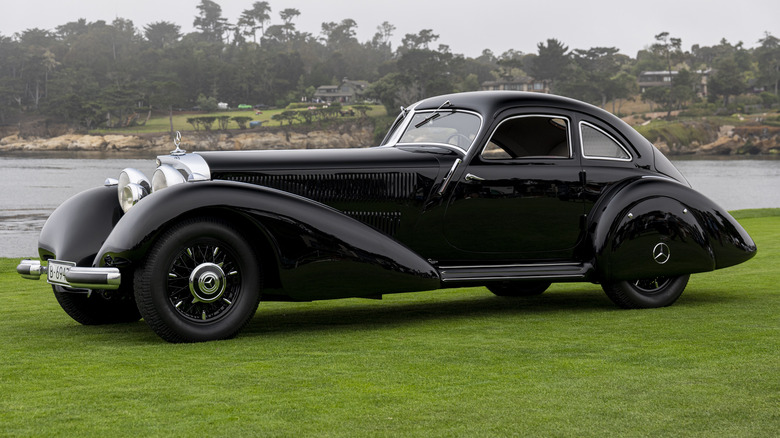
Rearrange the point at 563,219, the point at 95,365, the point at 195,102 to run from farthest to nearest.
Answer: the point at 195,102
the point at 563,219
the point at 95,365

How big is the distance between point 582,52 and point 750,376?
166 meters

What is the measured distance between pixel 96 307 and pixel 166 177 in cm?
142

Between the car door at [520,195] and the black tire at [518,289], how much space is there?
1320 millimetres

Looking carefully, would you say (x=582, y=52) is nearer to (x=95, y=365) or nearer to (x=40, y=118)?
(x=40, y=118)

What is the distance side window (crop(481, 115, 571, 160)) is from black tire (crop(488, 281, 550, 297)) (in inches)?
63.7

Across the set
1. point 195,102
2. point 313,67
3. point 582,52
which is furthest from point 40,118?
point 582,52

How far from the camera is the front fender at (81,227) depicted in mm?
6699

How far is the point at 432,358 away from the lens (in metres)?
5.27

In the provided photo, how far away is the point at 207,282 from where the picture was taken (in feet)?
19.5

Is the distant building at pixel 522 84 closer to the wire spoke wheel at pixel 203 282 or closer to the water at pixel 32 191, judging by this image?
the water at pixel 32 191

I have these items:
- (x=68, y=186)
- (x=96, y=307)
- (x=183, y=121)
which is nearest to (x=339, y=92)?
(x=183, y=121)

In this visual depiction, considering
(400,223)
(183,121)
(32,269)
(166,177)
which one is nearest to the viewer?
(166,177)

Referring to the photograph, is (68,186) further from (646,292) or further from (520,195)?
(646,292)

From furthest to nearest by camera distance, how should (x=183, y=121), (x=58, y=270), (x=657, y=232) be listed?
(x=183, y=121) < (x=657, y=232) < (x=58, y=270)
